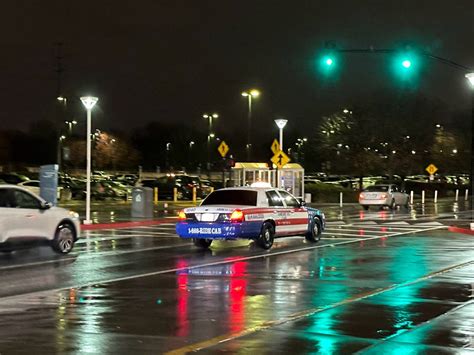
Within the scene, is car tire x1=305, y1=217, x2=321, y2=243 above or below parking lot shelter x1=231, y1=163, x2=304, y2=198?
below

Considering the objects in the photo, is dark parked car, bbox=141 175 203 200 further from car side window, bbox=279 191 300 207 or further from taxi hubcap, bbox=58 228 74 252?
taxi hubcap, bbox=58 228 74 252

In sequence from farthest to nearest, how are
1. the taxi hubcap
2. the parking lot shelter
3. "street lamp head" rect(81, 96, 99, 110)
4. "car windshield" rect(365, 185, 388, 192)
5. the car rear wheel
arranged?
the parking lot shelter → the car rear wheel → "car windshield" rect(365, 185, 388, 192) → "street lamp head" rect(81, 96, 99, 110) → the taxi hubcap

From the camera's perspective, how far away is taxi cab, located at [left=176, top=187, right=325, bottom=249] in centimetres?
1792

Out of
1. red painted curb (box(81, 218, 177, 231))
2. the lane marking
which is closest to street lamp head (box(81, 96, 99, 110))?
red painted curb (box(81, 218, 177, 231))

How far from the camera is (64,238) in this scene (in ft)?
Result: 57.9

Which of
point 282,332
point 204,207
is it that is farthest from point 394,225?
point 282,332

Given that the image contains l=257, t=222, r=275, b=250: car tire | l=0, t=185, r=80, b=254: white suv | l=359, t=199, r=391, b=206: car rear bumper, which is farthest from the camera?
l=359, t=199, r=391, b=206: car rear bumper

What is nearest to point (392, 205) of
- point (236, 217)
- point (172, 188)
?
point (172, 188)

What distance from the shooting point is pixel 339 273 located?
14148mm

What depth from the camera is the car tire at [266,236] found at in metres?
18.6

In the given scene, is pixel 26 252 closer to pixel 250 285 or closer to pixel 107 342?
pixel 250 285

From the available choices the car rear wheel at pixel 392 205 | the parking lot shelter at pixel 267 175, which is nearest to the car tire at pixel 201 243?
the parking lot shelter at pixel 267 175

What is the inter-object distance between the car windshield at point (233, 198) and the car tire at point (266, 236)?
0.66 m

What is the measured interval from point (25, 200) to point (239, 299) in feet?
25.3
